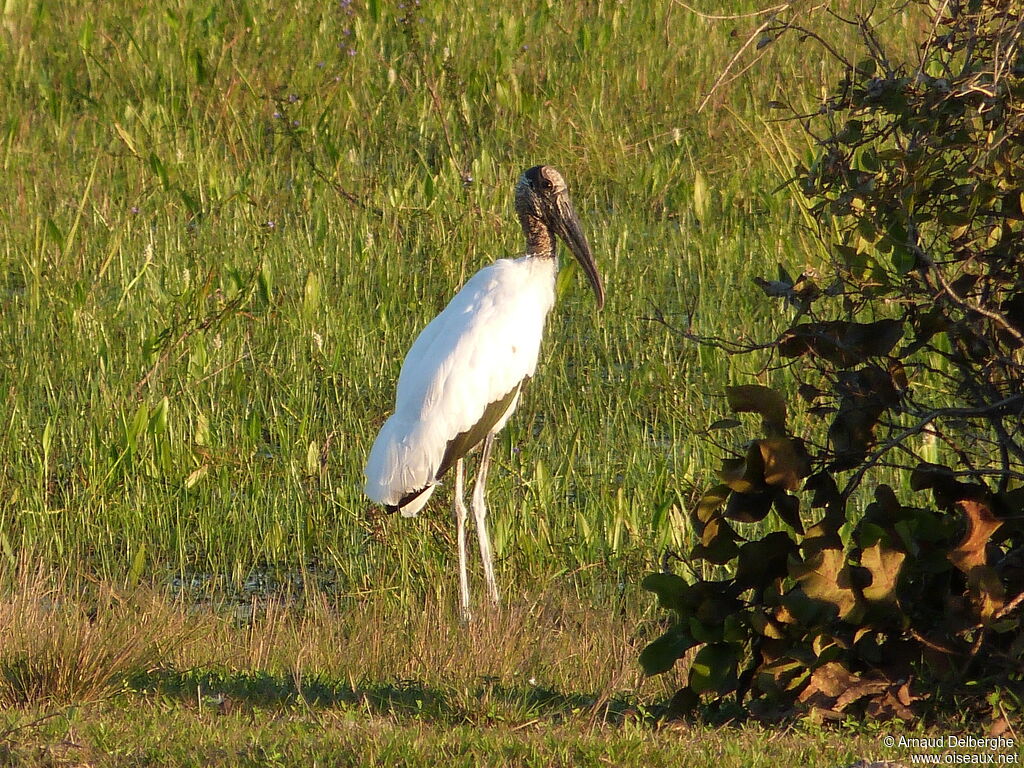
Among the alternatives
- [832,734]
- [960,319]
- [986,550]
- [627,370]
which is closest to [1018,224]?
[960,319]

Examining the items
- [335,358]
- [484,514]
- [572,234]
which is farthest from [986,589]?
[335,358]

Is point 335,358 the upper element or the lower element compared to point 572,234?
lower

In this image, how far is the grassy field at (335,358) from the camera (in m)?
3.90

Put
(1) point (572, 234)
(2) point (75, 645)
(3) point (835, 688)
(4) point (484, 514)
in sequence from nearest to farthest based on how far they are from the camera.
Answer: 1. (3) point (835, 688)
2. (2) point (75, 645)
3. (4) point (484, 514)
4. (1) point (572, 234)

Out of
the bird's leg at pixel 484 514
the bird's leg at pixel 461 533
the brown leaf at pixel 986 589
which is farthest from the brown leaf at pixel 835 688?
the bird's leg at pixel 484 514

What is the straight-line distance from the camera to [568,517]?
5617mm

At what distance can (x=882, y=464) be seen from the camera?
11.7 feet

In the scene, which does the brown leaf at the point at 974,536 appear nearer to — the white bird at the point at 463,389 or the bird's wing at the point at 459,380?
the white bird at the point at 463,389

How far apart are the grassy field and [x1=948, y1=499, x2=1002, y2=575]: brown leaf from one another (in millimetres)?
465

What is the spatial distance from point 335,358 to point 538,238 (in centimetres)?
116

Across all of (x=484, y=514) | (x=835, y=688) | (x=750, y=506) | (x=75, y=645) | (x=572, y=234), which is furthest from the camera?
(x=572, y=234)

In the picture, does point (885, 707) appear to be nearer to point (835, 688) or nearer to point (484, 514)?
point (835, 688)

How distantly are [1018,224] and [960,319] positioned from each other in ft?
1.00

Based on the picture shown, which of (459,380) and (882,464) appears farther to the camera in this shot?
(459,380)
